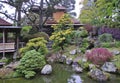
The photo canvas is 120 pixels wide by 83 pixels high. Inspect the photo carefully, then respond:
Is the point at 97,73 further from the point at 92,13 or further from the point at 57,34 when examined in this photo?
the point at 92,13

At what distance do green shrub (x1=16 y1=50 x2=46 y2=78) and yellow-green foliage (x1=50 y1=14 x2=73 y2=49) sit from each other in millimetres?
5808

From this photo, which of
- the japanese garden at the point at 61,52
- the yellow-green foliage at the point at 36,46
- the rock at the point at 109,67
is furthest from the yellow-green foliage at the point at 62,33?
the rock at the point at 109,67

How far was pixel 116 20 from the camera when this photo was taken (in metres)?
5.79

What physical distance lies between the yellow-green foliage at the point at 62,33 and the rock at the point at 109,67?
634cm

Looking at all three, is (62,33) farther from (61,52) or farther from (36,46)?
(36,46)

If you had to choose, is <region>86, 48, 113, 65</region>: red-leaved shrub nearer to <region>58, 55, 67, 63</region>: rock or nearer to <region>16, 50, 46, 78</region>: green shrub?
<region>58, 55, 67, 63</region>: rock

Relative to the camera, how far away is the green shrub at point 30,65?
12935 mm

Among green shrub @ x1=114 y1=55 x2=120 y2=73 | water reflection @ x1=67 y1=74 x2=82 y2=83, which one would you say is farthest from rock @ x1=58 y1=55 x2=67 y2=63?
water reflection @ x1=67 y1=74 x2=82 y2=83

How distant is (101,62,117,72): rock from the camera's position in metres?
13.7

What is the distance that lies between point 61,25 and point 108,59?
7.50 meters

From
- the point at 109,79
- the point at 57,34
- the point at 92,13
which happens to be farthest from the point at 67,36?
the point at 92,13

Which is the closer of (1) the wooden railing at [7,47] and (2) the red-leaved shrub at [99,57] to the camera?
(2) the red-leaved shrub at [99,57]

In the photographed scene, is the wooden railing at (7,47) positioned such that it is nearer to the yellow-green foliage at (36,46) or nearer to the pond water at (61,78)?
the yellow-green foliage at (36,46)

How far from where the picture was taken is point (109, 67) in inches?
547
